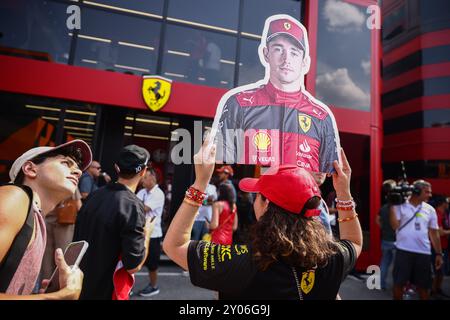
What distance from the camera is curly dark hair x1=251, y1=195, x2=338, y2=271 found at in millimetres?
810

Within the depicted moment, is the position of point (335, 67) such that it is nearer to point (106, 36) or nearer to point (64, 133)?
point (106, 36)

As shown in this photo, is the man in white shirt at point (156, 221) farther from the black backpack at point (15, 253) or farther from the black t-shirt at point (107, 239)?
the black backpack at point (15, 253)

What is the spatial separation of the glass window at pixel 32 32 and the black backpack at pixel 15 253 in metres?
2.69

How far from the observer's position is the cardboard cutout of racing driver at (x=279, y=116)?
1357 mm

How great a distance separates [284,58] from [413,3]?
4.69 ft

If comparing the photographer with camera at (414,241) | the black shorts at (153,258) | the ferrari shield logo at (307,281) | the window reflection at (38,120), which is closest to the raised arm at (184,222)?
the ferrari shield logo at (307,281)

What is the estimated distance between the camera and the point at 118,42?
277 cm

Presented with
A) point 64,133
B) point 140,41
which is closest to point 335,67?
point 140,41

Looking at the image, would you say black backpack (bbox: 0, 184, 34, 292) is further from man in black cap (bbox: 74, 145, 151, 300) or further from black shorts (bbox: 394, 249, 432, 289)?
black shorts (bbox: 394, 249, 432, 289)

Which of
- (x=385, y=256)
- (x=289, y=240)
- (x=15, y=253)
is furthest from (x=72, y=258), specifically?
(x=385, y=256)

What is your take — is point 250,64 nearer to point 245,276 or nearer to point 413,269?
point 245,276

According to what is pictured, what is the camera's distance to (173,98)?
265 centimetres

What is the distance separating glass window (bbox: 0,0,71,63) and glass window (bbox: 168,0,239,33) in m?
1.73

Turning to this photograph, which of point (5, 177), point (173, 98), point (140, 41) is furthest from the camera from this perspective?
point (5, 177)
